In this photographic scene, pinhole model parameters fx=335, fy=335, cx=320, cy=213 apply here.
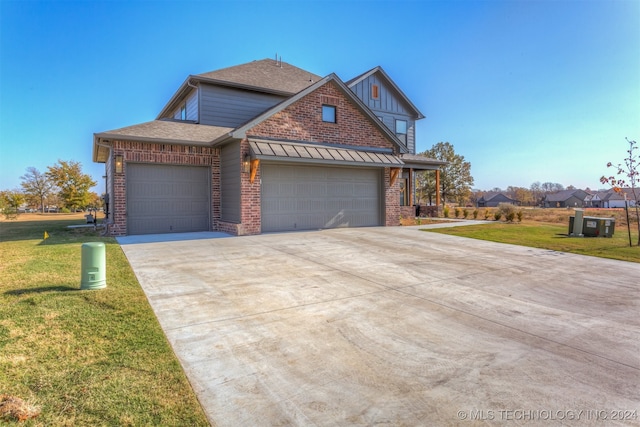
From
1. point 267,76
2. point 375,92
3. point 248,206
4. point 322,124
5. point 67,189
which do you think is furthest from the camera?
point 67,189

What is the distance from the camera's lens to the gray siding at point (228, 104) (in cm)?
1495

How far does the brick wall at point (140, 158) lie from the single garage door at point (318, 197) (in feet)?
8.60

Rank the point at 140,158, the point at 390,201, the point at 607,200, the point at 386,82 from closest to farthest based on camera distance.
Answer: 1. the point at 140,158
2. the point at 390,201
3. the point at 386,82
4. the point at 607,200

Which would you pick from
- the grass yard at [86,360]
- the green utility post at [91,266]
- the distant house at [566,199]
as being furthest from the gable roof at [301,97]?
the distant house at [566,199]

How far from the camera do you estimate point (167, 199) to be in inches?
486

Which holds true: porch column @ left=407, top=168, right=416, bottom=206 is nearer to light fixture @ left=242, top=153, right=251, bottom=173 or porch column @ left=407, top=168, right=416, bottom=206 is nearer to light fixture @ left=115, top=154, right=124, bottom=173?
light fixture @ left=242, top=153, right=251, bottom=173

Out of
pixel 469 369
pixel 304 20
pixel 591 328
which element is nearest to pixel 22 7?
pixel 304 20

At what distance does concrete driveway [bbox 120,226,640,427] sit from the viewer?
8.14ft

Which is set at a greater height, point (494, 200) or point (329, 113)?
point (329, 113)

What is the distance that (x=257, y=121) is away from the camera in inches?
457

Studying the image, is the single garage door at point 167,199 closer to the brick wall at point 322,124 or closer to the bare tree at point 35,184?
the brick wall at point 322,124

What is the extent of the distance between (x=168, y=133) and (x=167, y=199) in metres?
2.41

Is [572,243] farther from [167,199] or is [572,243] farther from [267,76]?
[267,76]

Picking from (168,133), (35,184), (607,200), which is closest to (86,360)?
(168,133)
